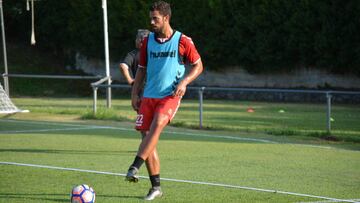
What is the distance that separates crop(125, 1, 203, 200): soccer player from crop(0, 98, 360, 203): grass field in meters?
→ 0.82

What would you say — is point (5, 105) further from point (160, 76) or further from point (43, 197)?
point (160, 76)

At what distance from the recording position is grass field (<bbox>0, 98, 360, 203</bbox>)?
1134cm

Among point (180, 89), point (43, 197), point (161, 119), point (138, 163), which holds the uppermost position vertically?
point (180, 89)

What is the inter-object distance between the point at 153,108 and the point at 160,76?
0.40 meters

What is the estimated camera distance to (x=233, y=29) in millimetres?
41781

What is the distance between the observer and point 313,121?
2567 centimetres

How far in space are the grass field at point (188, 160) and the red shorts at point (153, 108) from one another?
93 cm

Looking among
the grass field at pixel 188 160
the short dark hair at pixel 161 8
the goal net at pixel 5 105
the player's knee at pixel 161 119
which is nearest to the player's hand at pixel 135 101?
the player's knee at pixel 161 119

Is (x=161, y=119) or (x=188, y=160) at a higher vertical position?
(x=161, y=119)

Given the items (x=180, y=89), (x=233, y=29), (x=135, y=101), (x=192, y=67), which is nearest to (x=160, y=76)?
(x=180, y=89)

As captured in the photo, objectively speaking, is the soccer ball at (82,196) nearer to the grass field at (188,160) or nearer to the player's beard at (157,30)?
the grass field at (188,160)

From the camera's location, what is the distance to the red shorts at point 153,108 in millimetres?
10617

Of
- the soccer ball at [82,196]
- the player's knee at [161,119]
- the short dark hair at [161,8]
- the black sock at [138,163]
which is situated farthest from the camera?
the player's knee at [161,119]

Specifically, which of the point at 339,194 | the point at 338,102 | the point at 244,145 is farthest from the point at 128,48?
the point at 339,194
